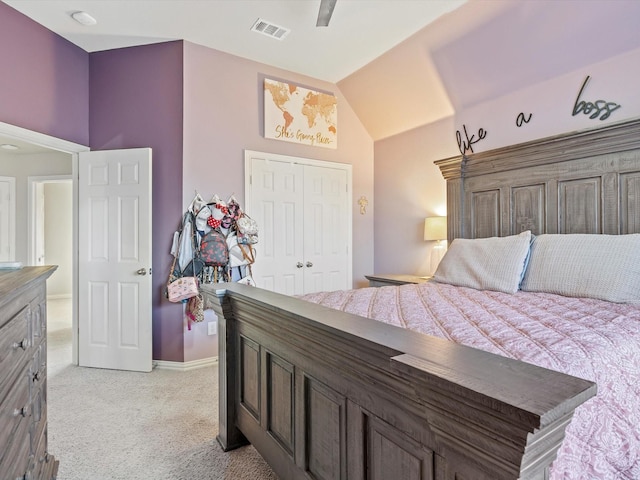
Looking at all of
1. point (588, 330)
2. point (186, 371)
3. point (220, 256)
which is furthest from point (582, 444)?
point (186, 371)

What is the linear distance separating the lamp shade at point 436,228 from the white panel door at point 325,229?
41.5 inches

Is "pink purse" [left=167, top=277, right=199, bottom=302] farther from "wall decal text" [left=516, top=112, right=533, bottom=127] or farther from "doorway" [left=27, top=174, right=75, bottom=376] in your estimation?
"wall decal text" [left=516, top=112, right=533, bottom=127]

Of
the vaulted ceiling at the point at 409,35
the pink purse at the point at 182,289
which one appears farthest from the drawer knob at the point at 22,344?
the vaulted ceiling at the point at 409,35

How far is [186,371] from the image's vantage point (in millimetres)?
3348

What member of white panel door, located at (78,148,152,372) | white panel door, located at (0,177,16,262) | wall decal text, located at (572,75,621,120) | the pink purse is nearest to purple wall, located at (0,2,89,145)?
white panel door, located at (78,148,152,372)

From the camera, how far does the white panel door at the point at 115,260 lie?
3.38m

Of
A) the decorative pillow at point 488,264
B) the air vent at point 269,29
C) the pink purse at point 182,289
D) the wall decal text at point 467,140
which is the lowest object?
the pink purse at point 182,289

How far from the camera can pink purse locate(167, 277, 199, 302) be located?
3.26m

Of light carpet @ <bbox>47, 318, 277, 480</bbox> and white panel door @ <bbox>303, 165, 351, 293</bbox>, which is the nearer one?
light carpet @ <bbox>47, 318, 277, 480</bbox>

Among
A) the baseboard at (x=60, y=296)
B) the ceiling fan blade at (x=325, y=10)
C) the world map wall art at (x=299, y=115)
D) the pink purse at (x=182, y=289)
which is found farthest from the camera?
the baseboard at (x=60, y=296)

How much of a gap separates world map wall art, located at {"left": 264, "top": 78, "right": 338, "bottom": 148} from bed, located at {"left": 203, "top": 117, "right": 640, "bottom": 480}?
2.12 metres

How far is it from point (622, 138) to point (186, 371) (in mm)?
3814

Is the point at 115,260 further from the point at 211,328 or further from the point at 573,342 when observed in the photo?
the point at 573,342

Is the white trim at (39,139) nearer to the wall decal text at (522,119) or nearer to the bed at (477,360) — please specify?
the bed at (477,360)
